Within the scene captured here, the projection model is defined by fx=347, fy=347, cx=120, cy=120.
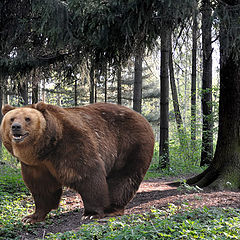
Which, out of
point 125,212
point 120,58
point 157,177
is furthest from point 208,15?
point 157,177

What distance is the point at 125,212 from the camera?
18.9 ft

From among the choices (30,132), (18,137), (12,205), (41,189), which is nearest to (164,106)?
(12,205)

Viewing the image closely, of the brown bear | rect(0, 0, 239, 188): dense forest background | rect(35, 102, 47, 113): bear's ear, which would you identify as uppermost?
rect(0, 0, 239, 188): dense forest background

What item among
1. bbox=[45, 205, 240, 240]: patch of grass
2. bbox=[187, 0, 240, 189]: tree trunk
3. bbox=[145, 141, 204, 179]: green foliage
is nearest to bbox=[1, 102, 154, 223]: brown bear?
bbox=[45, 205, 240, 240]: patch of grass

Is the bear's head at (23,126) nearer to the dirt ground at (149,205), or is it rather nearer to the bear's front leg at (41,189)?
the bear's front leg at (41,189)

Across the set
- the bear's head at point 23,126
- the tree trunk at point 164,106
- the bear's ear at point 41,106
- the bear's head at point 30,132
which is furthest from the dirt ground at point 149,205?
the tree trunk at point 164,106

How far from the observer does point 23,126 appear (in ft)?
14.9

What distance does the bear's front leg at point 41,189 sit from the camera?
5316mm

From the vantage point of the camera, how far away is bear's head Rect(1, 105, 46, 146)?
4.52 m

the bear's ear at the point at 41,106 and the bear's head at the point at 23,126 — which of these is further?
the bear's ear at the point at 41,106

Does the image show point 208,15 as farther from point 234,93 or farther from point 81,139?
point 81,139

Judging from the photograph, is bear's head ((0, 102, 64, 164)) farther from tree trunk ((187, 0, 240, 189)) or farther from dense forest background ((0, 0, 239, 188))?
tree trunk ((187, 0, 240, 189))

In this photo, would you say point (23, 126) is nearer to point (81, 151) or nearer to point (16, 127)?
point (16, 127)

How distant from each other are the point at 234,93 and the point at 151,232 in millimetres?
Answer: 4363
